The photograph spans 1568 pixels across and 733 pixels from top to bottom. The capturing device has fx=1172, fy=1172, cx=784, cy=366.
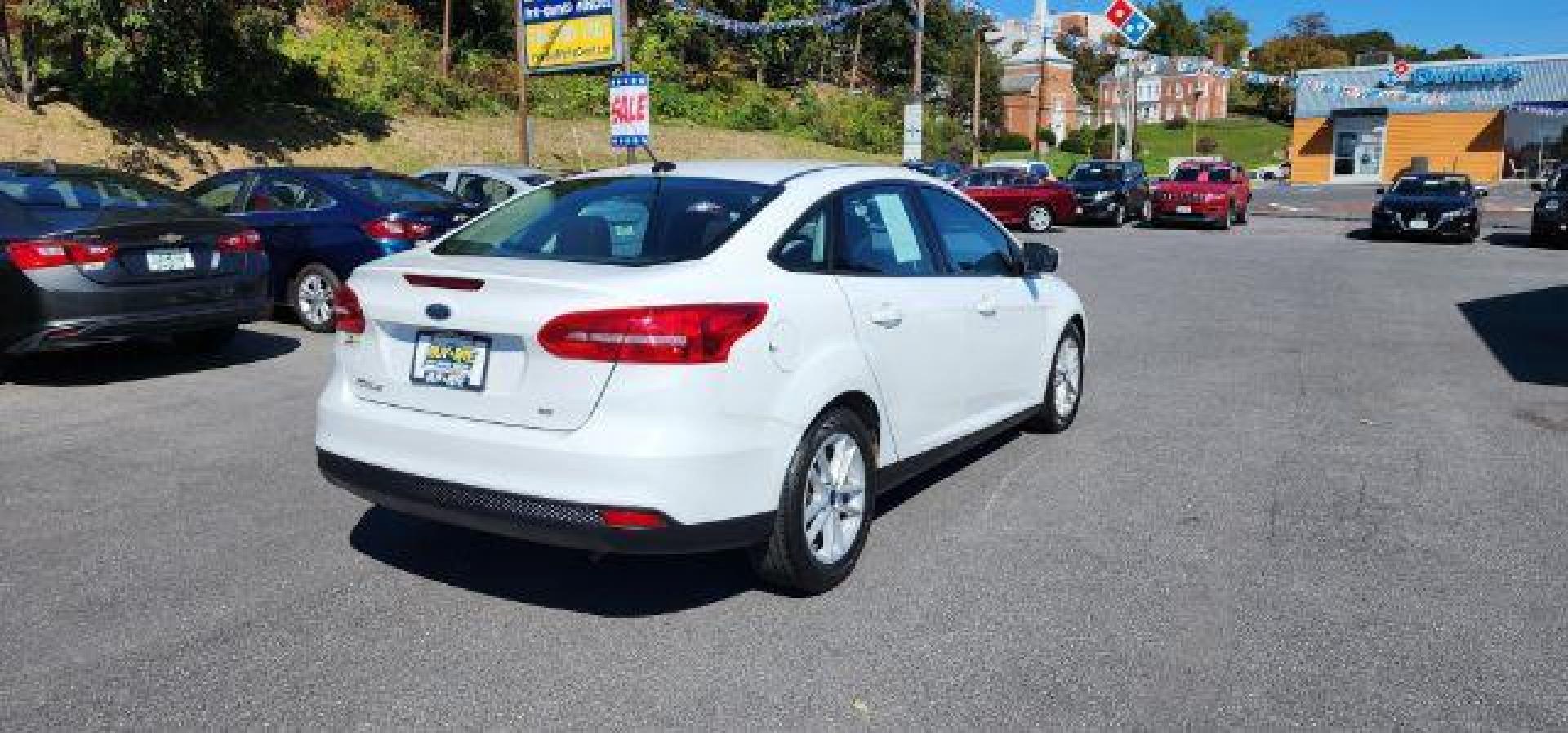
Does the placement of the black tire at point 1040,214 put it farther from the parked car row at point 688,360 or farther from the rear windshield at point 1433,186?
the parked car row at point 688,360

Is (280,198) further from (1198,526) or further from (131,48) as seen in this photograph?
(131,48)

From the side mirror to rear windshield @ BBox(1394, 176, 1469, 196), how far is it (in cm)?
1975

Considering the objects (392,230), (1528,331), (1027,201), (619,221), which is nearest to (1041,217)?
(1027,201)

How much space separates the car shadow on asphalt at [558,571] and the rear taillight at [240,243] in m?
4.25

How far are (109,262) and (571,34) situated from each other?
725 inches

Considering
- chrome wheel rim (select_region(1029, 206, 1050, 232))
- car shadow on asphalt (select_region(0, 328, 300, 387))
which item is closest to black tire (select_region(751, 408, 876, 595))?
car shadow on asphalt (select_region(0, 328, 300, 387))

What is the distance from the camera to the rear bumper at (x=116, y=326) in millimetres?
7371

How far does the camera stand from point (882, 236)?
15.8 ft

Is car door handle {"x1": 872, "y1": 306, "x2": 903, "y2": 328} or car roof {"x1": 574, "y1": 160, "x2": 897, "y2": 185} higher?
car roof {"x1": 574, "y1": 160, "x2": 897, "y2": 185}

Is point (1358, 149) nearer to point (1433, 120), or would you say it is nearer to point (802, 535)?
point (1433, 120)

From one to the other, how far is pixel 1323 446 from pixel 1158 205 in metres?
21.1

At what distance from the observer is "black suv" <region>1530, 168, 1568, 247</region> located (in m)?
20.1

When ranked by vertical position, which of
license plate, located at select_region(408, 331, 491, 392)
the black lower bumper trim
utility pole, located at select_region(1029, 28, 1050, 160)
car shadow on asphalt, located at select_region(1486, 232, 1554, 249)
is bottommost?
the black lower bumper trim

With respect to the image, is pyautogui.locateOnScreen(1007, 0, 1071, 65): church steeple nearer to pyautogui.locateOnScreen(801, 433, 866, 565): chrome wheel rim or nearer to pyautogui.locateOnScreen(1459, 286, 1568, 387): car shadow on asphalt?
pyautogui.locateOnScreen(1459, 286, 1568, 387): car shadow on asphalt
